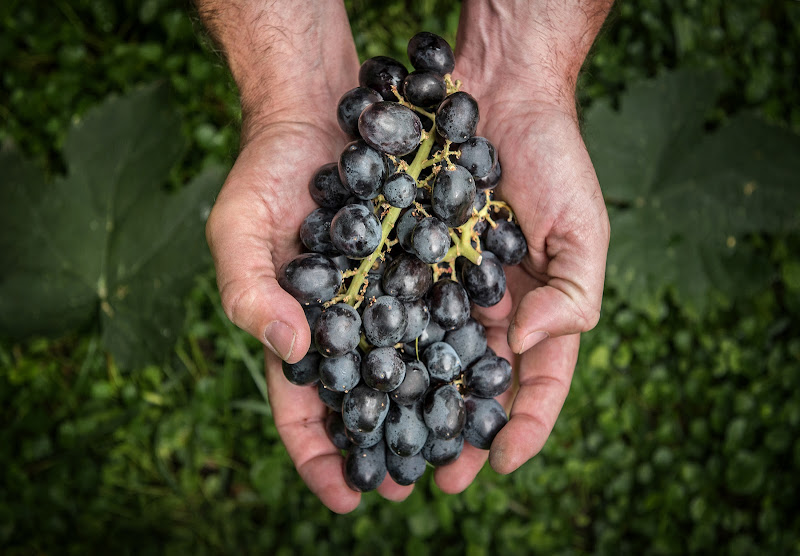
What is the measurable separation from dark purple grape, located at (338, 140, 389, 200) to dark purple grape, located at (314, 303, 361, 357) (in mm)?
351

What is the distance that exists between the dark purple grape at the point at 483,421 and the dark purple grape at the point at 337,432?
0.39 meters

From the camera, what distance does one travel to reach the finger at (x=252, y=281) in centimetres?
A: 164

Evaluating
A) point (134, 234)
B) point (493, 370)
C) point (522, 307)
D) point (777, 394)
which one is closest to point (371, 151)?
point (522, 307)

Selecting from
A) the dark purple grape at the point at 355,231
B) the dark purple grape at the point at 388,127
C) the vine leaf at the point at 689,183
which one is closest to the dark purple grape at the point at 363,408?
the dark purple grape at the point at 355,231

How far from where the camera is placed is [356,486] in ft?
6.14

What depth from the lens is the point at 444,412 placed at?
1738 millimetres

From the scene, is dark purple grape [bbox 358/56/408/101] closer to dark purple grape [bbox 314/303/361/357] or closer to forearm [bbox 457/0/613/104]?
forearm [bbox 457/0/613/104]

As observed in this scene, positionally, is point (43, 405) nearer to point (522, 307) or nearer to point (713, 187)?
point (522, 307)

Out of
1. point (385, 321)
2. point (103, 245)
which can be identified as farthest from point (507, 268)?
point (103, 245)

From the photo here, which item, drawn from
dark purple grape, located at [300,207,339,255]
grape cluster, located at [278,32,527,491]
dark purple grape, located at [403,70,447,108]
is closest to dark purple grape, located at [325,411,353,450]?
grape cluster, located at [278,32,527,491]

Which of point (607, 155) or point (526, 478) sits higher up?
point (607, 155)

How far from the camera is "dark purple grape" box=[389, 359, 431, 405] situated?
175 cm

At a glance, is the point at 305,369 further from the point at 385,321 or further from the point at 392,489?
the point at 392,489

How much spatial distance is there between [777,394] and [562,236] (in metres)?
1.95
